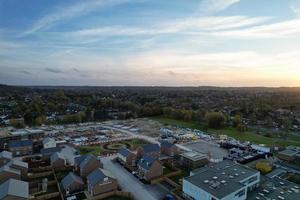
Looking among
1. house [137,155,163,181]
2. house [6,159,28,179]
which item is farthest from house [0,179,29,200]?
house [137,155,163,181]

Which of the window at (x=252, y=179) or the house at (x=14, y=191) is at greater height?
the house at (x=14, y=191)

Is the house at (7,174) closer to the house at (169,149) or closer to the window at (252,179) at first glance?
the house at (169,149)

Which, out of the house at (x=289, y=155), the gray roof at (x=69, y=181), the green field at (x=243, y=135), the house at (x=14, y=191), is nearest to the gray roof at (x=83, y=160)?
the gray roof at (x=69, y=181)

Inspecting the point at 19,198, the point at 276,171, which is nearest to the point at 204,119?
the point at 276,171

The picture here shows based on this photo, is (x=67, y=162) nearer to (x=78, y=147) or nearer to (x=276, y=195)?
(x=78, y=147)

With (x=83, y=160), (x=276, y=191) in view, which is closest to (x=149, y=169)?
(x=83, y=160)

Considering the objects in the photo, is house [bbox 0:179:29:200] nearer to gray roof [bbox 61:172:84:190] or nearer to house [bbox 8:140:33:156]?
gray roof [bbox 61:172:84:190]
